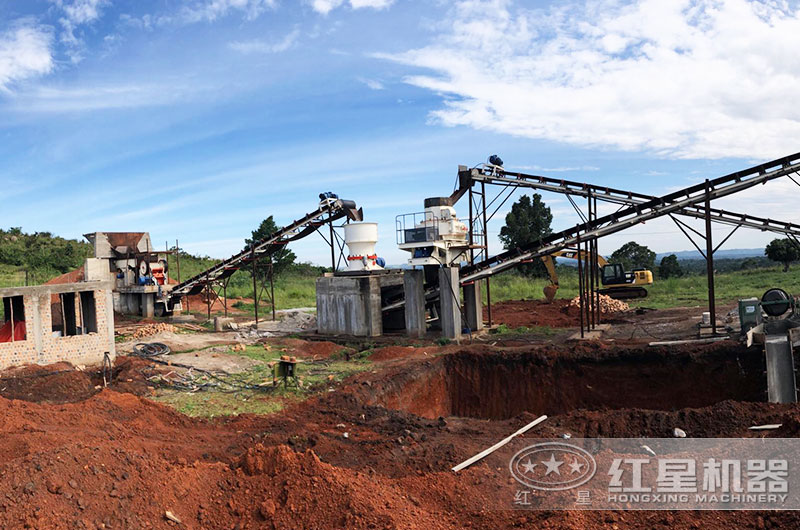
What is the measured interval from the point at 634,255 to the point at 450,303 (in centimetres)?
5016

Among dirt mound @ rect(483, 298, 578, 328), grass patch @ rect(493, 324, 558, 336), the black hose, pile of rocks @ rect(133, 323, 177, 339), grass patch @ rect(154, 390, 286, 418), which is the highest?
pile of rocks @ rect(133, 323, 177, 339)

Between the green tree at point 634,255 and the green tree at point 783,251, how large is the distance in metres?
15.5

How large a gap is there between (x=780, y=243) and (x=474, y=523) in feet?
174

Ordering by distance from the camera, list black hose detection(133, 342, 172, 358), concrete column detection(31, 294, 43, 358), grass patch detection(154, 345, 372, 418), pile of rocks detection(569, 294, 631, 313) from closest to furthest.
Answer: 1. grass patch detection(154, 345, 372, 418)
2. concrete column detection(31, 294, 43, 358)
3. black hose detection(133, 342, 172, 358)
4. pile of rocks detection(569, 294, 631, 313)

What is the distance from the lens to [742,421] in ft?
41.4

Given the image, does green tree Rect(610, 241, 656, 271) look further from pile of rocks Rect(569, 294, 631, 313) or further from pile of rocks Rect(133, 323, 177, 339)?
pile of rocks Rect(133, 323, 177, 339)

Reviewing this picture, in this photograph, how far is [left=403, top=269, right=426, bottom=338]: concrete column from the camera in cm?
2506

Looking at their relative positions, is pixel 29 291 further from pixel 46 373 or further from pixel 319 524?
pixel 319 524

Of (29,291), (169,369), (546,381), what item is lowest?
(546,381)

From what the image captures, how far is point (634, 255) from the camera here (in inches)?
2662

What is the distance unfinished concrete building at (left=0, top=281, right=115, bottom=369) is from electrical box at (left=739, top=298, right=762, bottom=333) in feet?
62.3

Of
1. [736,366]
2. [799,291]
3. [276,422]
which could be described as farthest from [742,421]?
[799,291]

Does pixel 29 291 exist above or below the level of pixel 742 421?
above

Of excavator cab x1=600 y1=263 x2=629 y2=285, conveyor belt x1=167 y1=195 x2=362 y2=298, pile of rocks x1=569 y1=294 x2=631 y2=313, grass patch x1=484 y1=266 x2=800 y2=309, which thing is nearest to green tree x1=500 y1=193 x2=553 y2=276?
grass patch x1=484 y1=266 x2=800 y2=309
